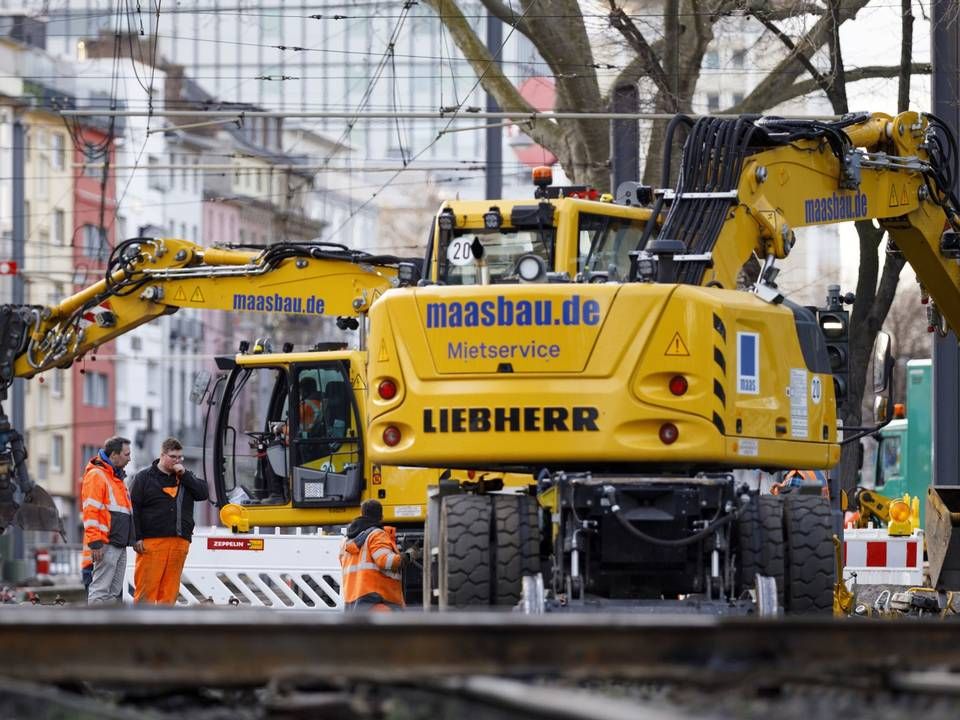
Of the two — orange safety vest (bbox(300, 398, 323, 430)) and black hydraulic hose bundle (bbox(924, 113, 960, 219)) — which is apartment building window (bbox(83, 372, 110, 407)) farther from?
black hydraulic hose bundle (bbox(924, 113, 960, 219))

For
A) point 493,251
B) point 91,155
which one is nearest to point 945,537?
point 493,251

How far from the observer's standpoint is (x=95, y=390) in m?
88.5

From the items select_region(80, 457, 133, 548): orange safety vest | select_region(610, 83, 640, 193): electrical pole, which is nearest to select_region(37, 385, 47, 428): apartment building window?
select_region(610, 83, 640, 193): electrical pole

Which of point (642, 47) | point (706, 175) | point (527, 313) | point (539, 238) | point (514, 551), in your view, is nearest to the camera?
point (514, 551)

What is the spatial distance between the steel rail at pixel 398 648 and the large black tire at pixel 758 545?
15.2 feet

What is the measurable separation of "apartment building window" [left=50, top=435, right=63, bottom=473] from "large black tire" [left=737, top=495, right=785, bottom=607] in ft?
235

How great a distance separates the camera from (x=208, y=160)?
101562 mm

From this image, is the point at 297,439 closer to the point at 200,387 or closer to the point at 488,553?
the point at 200,387

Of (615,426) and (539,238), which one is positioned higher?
(539,238)

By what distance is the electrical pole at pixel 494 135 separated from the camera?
33.3m

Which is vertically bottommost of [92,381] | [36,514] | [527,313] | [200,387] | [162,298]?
[36,514]

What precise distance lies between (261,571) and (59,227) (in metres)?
62.2

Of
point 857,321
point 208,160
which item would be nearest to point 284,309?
point 857,321

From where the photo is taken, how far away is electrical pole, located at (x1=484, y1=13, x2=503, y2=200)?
33.3 meters
